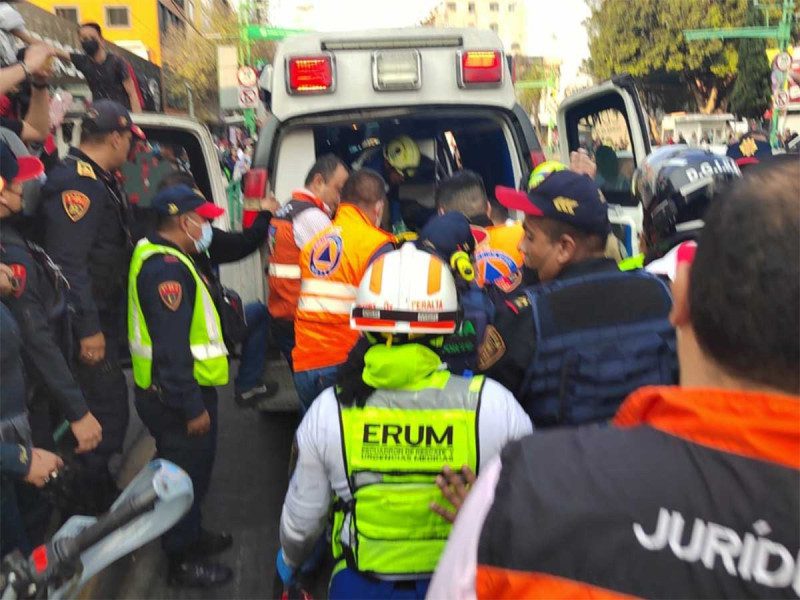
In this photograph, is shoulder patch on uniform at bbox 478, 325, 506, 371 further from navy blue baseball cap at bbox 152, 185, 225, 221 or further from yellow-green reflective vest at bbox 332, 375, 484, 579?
navy blue baseball cap at bbox 152, 185, 225, 221

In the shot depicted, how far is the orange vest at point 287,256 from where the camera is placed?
162 inches

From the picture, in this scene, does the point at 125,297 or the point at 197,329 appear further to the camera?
the point at 125,297

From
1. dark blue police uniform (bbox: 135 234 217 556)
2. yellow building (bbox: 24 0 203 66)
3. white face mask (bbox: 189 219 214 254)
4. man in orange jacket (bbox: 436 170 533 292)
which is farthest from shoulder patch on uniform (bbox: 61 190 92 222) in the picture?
yellow building (bbox: 24 0 203 66)

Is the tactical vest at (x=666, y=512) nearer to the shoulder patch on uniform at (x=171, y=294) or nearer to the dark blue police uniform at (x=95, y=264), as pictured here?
the shoulder patch on uniform at (x=171, y=294)

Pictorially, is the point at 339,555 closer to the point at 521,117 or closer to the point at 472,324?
the point at 472,324

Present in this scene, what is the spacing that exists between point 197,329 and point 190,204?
54 centimetres

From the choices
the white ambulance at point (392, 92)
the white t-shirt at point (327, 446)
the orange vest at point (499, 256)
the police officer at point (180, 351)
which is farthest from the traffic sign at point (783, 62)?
the white t-shirt at point (327, 446)

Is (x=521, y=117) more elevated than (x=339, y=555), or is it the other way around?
(x=521, y=117)

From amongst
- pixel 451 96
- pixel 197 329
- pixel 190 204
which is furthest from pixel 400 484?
pixel 451 96

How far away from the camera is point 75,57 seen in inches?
250

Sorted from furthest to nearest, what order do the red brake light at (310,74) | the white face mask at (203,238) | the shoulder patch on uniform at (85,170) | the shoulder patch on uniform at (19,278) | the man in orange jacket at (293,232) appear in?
1. the red brake light at (310,74)
2. the man in orange jacket at (293,232)
3. the white face mask at (203,238)
4. the shoulder patch on uniform at (85,170)
5. the shoulder patch on uniform at (19,278)

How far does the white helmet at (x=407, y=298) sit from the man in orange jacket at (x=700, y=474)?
1062 mm

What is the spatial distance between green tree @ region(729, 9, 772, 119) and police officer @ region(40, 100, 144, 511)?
39.4 m

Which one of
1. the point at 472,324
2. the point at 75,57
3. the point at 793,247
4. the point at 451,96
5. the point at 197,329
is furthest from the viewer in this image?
the point at 75,57
